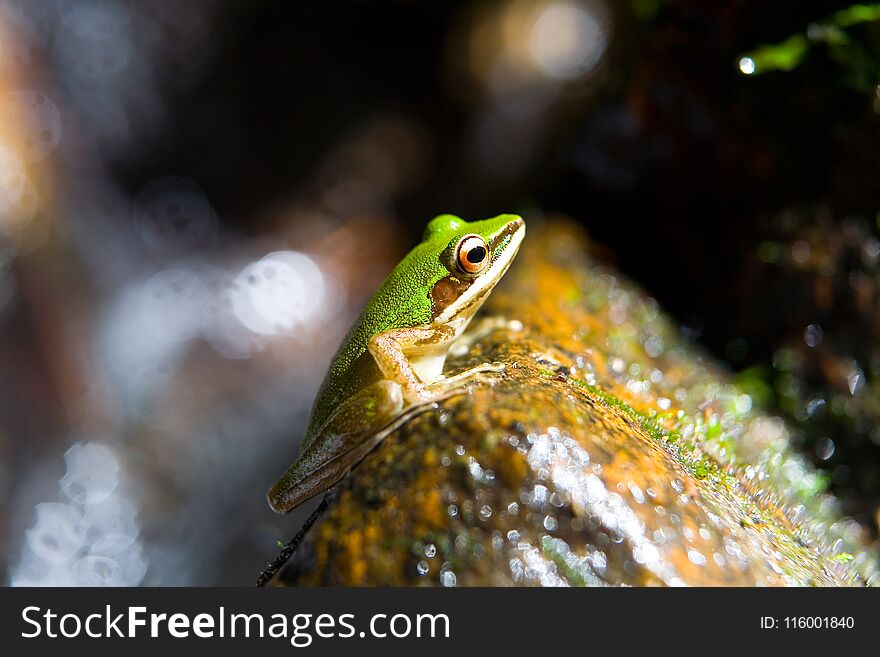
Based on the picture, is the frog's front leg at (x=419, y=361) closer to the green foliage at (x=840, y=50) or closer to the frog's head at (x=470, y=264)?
the frog's head at (x=470, y=264)

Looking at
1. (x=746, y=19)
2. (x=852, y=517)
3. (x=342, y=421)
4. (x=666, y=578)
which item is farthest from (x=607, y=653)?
(x=746, y=19)

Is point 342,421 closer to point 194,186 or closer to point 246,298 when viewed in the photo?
point 246,298

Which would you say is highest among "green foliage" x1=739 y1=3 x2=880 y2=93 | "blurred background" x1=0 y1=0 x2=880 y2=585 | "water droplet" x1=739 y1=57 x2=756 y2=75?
"green foliage" x1=739 y1=3 x2=880 y2=93

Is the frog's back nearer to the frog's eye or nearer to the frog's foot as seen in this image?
the frog's eye

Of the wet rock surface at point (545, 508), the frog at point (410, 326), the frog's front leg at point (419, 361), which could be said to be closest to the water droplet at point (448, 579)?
the wet rock surface at point (545, 508)

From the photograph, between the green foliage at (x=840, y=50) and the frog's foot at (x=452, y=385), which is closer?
the frog's foot at (x=452, y=385)

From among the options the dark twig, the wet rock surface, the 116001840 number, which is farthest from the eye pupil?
the 116001840 number
